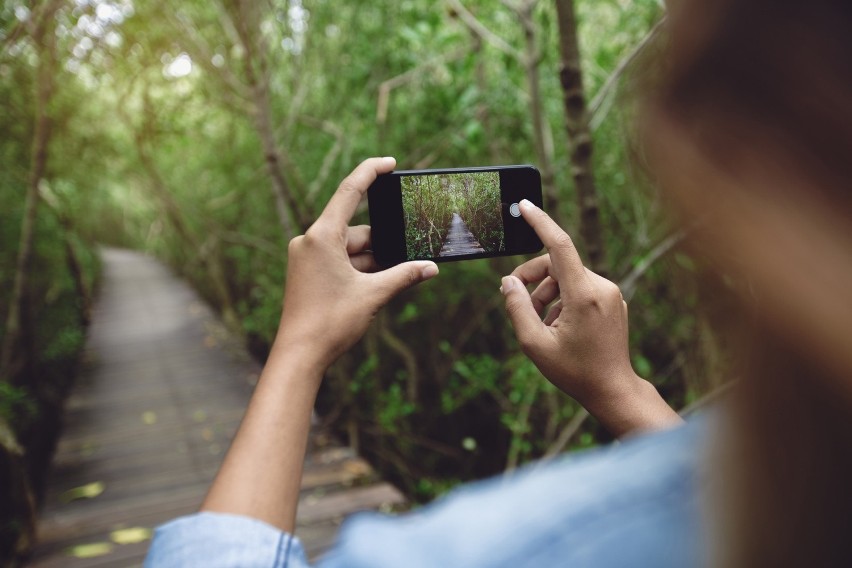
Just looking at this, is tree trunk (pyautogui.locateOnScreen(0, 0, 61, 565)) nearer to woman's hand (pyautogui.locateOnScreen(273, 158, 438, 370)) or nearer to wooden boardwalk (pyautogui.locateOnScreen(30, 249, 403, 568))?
wooden boardwalk (pyautogui.locateOnScreen(30, 249, 403, 568))

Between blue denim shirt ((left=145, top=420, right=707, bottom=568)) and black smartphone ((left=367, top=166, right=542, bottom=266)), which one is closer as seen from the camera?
blue denim shirt ((left=145, top=420, right=707, bottom=568))

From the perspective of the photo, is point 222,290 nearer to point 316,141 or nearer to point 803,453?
point 316,141

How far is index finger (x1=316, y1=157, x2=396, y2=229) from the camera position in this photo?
3.86 ft

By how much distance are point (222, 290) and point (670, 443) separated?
30.9ft

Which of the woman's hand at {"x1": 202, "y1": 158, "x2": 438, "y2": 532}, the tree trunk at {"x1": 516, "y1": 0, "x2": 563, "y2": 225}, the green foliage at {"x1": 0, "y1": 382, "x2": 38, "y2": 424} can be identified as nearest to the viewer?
the woman's hand at {"x1": 202, "y1": 158, "x2": 438, "y2": 532}

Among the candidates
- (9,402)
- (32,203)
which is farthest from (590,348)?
(32,203)

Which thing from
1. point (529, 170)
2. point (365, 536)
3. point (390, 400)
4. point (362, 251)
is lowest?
point (390, 400)

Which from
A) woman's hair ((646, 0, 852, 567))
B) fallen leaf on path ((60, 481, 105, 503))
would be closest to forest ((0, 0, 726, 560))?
fallen leaf on path ((60, 481, 105, 503))

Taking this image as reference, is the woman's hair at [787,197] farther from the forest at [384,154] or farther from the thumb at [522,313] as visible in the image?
the forest at [384,154]

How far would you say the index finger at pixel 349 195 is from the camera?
118 centimetres

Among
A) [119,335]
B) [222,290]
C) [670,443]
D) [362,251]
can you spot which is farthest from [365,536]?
[119,335]

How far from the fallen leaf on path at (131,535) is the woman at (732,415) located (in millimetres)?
3640

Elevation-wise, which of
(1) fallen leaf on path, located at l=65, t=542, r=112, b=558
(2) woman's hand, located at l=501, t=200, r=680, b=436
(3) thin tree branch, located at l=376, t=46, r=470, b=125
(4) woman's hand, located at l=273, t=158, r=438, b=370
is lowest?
(1) fallen leaf on path, located at l=65, t=542, r=112, b=558

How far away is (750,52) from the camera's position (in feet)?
1.65
